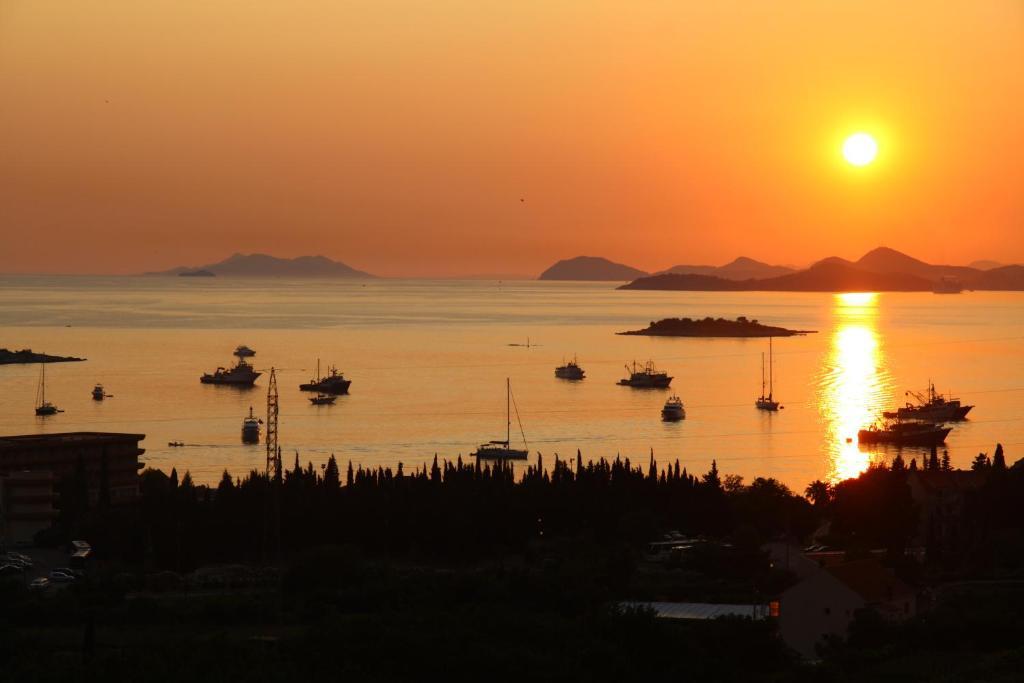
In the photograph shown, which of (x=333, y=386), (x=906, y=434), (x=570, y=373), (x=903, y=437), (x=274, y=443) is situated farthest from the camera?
(x=570, y=373)

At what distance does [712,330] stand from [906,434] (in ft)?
145

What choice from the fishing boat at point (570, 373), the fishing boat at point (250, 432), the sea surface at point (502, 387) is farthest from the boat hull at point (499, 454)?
the fishing boat at point (570, 373)

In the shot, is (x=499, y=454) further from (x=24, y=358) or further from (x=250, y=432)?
(x=24, y=358)

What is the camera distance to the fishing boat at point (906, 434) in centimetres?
3478

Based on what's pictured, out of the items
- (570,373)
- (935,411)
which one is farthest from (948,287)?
(935,411)

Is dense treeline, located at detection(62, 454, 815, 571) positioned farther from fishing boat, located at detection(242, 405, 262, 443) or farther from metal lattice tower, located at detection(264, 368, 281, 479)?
fishing boat, located at detection(242, 405, 262, 443)

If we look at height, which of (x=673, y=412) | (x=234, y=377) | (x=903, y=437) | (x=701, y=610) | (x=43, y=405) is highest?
(x=234, y=377)

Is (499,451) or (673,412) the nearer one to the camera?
(499,451)

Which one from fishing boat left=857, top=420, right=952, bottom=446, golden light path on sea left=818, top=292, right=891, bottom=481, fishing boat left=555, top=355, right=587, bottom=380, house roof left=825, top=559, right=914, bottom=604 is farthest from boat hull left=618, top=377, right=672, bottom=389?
house roof left=825, top=559, right=914, bottom=604

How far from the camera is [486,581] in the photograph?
1330cm

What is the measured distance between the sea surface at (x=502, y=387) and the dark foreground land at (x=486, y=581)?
339 inches

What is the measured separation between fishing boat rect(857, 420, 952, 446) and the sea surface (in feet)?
1.69

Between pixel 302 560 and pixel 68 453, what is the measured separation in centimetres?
977

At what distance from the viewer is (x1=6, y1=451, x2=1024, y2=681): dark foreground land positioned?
421 inches
